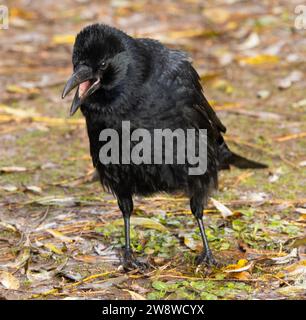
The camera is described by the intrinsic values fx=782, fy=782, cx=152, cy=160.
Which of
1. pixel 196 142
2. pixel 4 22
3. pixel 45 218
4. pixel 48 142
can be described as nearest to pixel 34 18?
pixel 4 22

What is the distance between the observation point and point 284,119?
303 inches

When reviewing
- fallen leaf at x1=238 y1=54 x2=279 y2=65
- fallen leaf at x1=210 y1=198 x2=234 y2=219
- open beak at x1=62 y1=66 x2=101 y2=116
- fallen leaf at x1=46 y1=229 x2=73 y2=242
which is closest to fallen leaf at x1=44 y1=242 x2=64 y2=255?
fallen leaf at x1=46 y1=229 x2=73 y2=242

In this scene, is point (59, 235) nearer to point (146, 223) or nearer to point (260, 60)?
point (146, 223)

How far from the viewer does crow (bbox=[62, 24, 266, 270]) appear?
4734mm

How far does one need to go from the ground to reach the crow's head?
1086 mm

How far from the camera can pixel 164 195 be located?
586 cm

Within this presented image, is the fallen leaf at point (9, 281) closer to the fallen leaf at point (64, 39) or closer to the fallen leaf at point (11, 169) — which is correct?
the fallen leaf at point (11, 169)

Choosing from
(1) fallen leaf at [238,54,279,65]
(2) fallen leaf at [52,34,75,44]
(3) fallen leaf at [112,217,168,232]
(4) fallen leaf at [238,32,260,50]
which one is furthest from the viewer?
(2) fallen leaf at [52,34,75,44]

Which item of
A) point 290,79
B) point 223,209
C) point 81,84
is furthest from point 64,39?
point 81,84

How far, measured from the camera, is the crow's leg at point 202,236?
4973 mm

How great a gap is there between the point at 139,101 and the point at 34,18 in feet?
22.1

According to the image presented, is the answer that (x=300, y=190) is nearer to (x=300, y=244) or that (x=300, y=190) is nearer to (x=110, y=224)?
(x=300, y=244)

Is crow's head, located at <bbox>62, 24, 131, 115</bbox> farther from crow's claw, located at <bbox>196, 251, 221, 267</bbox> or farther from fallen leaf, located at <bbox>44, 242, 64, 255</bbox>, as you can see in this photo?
crow's claw, located at <bbox>196, 251, 221, 267</bbox>

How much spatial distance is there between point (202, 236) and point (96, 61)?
4.44 ft
